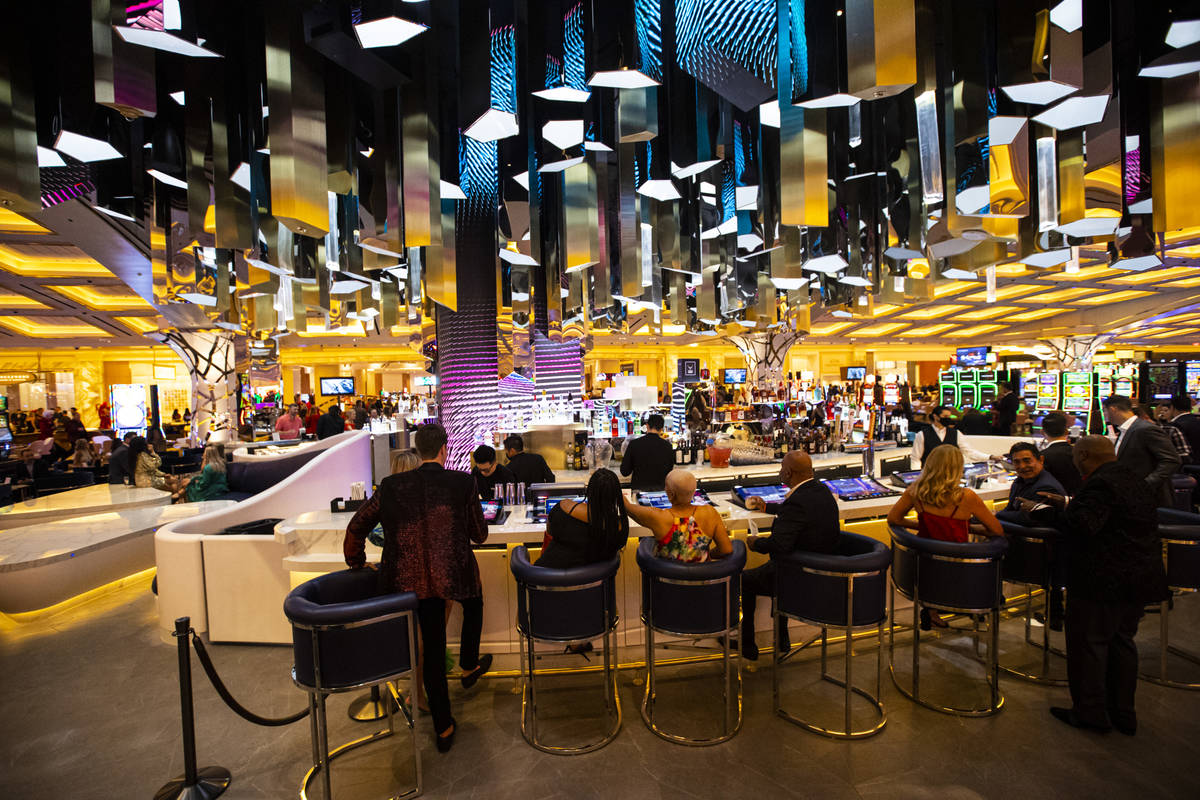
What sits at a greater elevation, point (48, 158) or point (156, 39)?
point (48, 158)

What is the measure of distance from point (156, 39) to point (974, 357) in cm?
2441

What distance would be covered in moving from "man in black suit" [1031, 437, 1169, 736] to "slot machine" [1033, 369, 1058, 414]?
11445 millimetres

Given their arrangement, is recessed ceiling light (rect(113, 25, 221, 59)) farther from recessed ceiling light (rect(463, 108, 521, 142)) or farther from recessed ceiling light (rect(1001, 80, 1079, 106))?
recessed ceiling light (rect(1001, 80, 1079, 106))

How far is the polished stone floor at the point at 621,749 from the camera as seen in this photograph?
96.3 inches

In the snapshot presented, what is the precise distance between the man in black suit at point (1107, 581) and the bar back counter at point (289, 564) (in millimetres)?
1176

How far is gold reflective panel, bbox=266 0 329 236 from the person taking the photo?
6.45 ft

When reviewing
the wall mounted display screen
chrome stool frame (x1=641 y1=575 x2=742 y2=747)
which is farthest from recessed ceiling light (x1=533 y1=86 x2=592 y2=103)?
the wall mounted display screen

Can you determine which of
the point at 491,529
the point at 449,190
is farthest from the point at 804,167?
the point at 491,529

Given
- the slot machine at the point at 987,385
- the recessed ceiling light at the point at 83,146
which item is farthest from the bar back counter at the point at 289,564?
the slot machine at the point at 987,385

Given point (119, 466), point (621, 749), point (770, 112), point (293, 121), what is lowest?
point (621, 749)

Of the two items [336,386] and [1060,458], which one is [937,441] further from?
[336,386]

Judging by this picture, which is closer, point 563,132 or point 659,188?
point 563,132

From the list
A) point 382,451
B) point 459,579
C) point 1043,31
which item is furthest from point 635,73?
point 382,451

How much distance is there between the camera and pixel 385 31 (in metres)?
1.75
